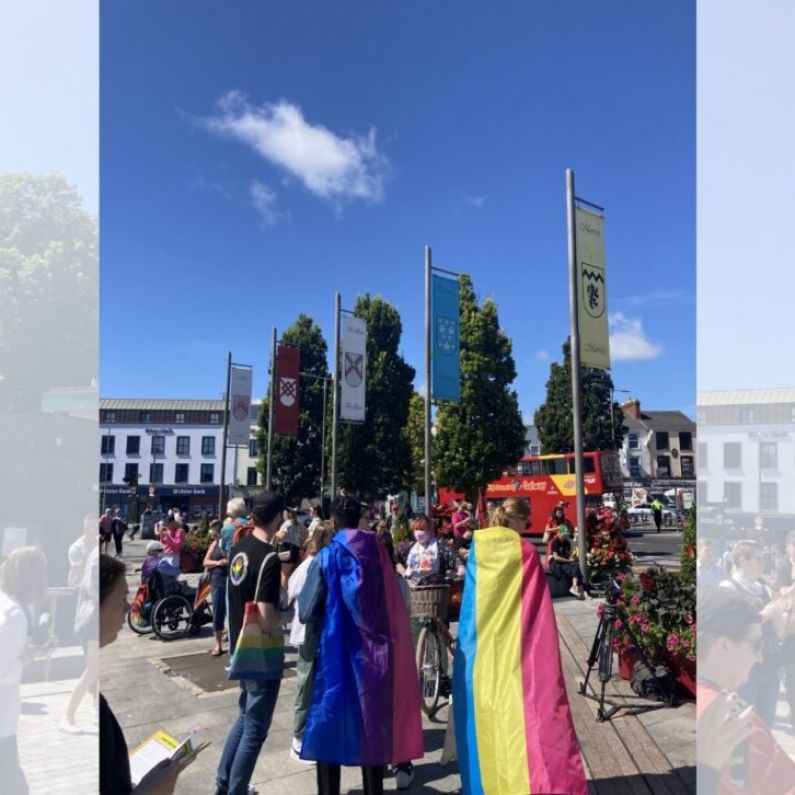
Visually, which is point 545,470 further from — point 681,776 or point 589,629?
point 681,776

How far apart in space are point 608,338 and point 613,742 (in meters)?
8.09

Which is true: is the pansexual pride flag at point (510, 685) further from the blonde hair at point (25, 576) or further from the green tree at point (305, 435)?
the green tree at point (305, 435)

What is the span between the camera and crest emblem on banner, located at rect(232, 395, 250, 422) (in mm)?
25405

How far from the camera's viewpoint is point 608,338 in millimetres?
12391

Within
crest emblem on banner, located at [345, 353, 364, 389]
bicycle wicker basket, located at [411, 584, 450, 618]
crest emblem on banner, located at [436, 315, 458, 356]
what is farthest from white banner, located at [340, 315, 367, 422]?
bicycle wicker basket, located at [411, 584, 450, 618]

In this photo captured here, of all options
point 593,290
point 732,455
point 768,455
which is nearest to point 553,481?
point 593,290

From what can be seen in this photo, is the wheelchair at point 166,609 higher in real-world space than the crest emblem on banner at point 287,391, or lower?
lower

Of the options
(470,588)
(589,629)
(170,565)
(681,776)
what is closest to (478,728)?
(470,588)

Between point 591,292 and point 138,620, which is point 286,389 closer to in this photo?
point 591,292

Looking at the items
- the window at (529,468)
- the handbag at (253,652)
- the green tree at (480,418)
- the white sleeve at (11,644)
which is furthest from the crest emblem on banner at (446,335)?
the window at (529,468)

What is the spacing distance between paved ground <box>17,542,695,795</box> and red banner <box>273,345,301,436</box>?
14.5 m

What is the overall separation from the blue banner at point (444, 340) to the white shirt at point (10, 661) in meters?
13.3

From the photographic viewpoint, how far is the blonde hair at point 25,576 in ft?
9.66

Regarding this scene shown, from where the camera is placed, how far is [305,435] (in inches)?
1853
